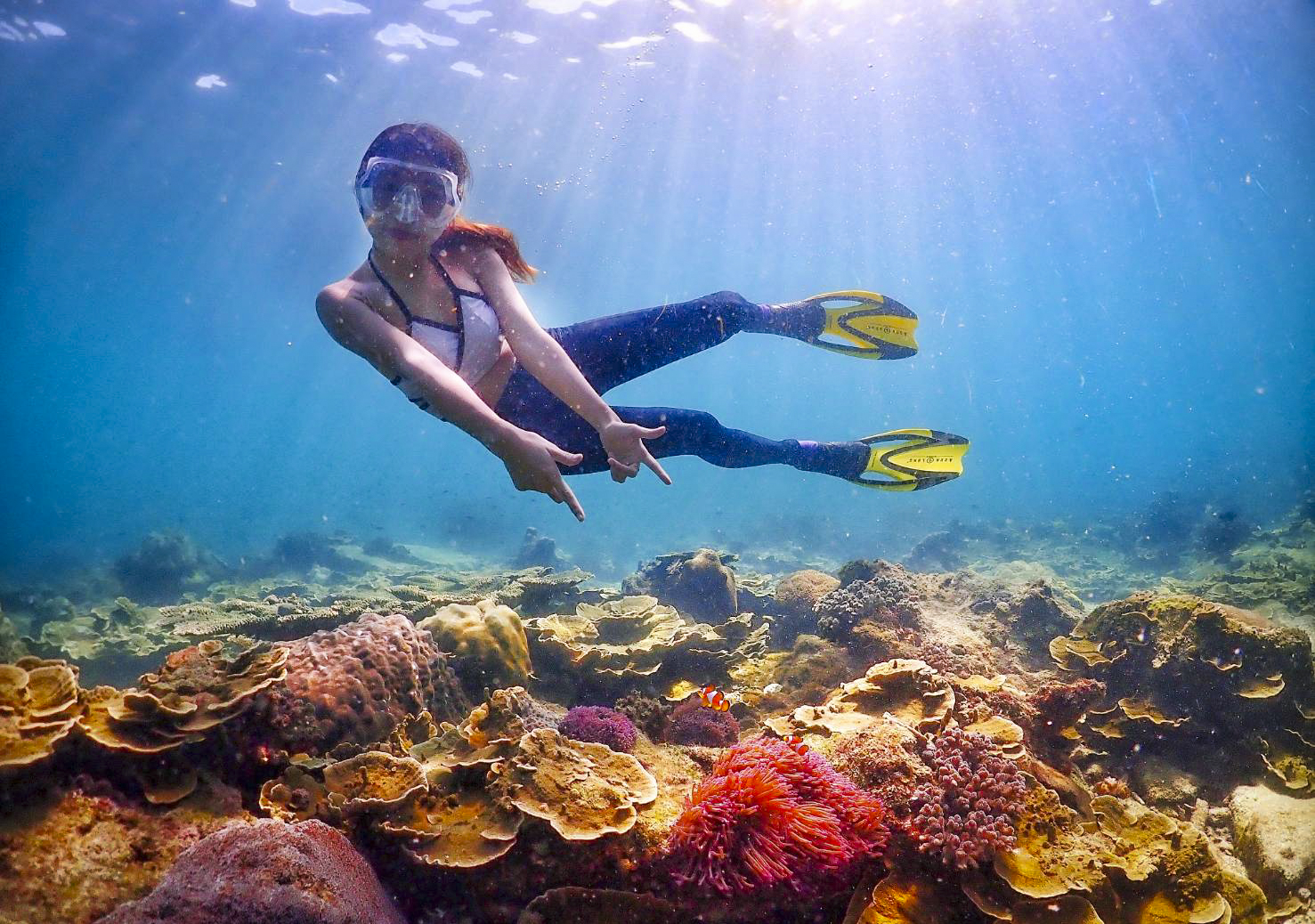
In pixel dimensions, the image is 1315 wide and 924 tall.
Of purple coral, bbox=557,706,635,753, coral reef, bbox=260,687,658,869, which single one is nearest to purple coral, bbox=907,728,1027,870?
coral reef, bbox=260,687,658,869

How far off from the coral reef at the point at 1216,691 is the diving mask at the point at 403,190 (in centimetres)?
664

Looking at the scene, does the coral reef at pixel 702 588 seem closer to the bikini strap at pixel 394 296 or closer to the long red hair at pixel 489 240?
the long red hair at pixel 489 240

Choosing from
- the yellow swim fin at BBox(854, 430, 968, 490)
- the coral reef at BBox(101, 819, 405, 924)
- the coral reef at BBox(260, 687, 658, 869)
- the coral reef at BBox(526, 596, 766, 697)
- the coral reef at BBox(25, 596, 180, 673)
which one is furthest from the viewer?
the coral reef at BBox(25, 596, 180, 673)

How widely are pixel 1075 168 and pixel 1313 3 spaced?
15.7m

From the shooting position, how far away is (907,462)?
5953 mm

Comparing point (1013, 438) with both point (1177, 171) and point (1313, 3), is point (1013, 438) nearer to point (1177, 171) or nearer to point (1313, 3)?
point (1177, 171)

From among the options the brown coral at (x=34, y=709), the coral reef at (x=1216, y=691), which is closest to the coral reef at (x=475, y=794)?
the brown coral at (x=34, y=709)

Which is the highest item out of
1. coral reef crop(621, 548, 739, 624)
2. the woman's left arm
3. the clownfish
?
the woman's left arm

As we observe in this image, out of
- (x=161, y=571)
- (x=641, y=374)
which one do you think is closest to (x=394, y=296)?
(x=641, y=374)

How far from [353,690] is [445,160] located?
11.8 ft

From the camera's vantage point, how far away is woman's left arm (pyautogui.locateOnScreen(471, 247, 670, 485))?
304 cm

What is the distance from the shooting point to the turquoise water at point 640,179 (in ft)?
64.4

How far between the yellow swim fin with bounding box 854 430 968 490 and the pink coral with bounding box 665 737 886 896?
137 inches

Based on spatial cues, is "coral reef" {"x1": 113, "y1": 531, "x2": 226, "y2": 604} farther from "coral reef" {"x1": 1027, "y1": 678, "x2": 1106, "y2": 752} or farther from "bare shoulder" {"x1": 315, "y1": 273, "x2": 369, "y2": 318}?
"coral reef" {"x1": 1027, "y1": 678, "x2": 1106, "y2": 752}
